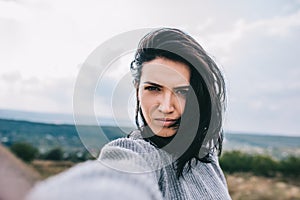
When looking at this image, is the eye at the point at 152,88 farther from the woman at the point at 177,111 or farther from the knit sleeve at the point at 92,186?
the knit sleeve at the point at 92,186

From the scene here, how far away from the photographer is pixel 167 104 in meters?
0.59

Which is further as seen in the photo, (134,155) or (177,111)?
(177,111)

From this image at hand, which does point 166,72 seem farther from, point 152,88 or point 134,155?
point 134,155

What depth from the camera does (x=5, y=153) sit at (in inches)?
4.7

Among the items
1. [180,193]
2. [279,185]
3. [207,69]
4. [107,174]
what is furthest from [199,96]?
[279,185]

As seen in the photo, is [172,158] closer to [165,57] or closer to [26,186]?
[165,57]

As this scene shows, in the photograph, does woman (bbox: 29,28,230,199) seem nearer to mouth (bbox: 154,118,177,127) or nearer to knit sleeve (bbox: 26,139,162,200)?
mouth (bbox: 154,118,177,127)

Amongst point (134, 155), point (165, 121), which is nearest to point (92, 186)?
point (134, 155)

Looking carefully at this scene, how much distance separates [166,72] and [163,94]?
4 centimetres

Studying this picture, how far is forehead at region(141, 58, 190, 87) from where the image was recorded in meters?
0.58

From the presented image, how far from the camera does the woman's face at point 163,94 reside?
1.91 ft

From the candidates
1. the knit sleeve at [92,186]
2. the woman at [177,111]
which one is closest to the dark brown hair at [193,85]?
the woman at [177,111]

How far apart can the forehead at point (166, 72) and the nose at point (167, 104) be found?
0.02 m

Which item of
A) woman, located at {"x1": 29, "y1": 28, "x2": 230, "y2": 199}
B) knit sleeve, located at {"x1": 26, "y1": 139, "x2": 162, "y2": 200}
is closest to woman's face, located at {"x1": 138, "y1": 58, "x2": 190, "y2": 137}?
woman, located at {"x1": 29, "y1": 28, "x2": 230, "y2": 199}
